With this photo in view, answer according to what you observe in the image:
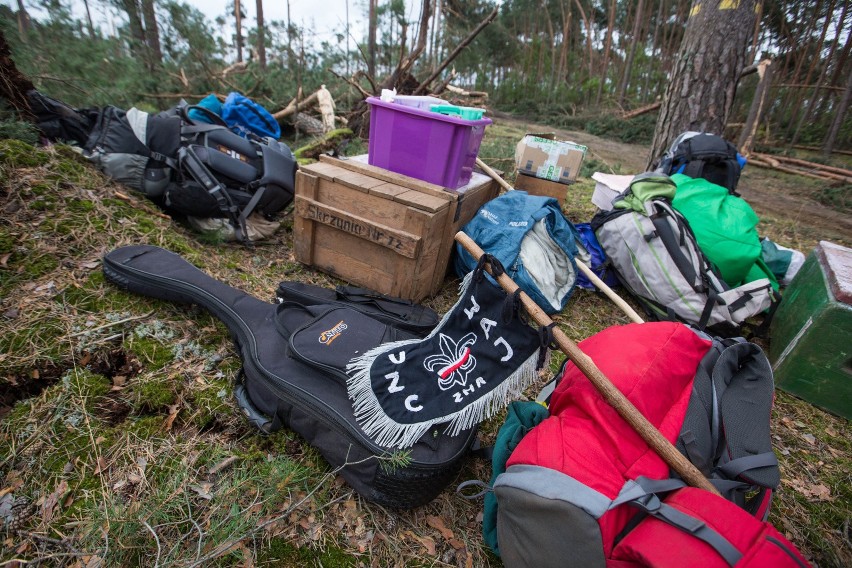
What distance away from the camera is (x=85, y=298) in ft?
6.49

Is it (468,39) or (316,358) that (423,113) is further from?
(468,39)

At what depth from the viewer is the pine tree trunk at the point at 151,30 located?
6.11 m

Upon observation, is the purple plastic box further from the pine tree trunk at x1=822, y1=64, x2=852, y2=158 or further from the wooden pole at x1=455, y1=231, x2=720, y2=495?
the pine tree trunk at x1=822, y1=64, x2=852, y2=158

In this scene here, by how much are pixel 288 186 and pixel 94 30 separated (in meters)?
6.26

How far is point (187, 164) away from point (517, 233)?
2262 millimetres

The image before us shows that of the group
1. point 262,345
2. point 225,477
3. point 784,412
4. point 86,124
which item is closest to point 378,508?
point 225,477

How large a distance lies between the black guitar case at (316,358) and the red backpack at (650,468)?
314 millimetres

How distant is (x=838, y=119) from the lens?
8227mm

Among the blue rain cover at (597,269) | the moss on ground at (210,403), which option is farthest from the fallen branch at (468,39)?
the moss on ground at (210,403)

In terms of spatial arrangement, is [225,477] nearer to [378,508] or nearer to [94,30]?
[378,508]

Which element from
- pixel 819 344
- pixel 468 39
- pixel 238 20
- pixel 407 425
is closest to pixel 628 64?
pixel 468 39

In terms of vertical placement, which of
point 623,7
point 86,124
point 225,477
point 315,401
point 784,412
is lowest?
point 784,412

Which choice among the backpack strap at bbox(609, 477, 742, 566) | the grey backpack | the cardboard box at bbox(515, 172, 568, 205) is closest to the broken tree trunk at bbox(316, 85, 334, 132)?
the cardboard box at bbox(515, 172, 568, 205)

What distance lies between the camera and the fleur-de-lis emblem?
4.87 ft
